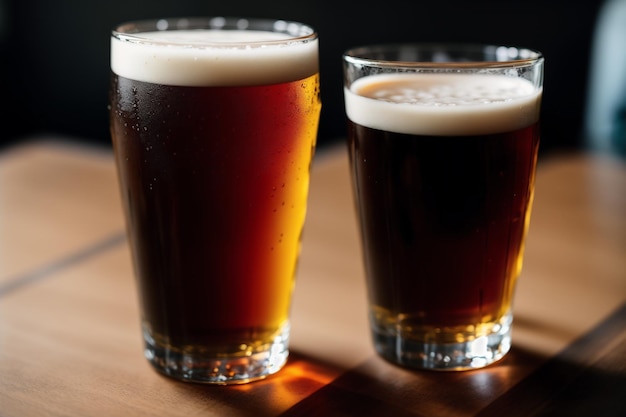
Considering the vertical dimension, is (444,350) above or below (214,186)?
below

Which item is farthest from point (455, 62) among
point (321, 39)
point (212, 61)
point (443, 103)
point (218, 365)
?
point (321, 39)

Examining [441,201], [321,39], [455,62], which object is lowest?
[321,39]

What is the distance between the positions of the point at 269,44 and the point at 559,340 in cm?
47

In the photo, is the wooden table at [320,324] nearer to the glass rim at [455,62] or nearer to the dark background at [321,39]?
the glass rim at [455,62]

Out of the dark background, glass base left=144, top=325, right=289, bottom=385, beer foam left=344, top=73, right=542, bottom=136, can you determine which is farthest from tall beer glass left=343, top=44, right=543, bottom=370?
the dark background

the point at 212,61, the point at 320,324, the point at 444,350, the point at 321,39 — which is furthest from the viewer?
the point at 321,39

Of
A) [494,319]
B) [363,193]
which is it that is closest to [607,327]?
[494,319]

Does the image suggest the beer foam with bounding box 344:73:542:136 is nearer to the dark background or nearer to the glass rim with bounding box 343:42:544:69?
the glass rim with bounding box 343:42:544:69

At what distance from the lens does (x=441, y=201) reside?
88 centimetres

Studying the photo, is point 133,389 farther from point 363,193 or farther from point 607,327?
point 607,327

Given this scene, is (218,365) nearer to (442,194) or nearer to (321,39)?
(442,194)

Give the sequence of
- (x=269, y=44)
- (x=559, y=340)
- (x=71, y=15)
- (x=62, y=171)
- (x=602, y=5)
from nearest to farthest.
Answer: (x=269, y=44)
(x=559, y=340)
(x=62, y=171)
(x=602, y=5)
(x=71, y=15)

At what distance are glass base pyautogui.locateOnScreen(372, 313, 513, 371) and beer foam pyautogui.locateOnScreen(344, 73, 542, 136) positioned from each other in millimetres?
219

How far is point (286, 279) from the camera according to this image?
3.08ft
